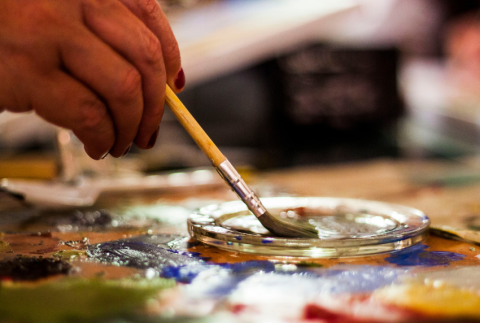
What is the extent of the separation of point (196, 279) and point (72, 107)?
0.74 feet

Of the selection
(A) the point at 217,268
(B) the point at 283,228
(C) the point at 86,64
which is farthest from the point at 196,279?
(C) the point at 86,64

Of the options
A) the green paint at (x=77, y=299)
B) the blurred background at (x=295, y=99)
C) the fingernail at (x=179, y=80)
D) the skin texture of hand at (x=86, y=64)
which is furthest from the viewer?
the blurred background at (x=295, y=99)

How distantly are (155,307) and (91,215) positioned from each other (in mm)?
452

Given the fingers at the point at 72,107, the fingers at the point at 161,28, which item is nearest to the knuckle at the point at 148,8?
the fingers at the point at 161,28

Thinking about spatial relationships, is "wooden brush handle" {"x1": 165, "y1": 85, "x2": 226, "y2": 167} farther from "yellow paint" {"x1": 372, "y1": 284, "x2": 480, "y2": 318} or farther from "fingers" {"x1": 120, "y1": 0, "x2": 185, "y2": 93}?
"yellow paint" {"x1": 372, "y1": 284, "x2": 480, "y2": 318}

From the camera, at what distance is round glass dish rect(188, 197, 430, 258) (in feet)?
1.60

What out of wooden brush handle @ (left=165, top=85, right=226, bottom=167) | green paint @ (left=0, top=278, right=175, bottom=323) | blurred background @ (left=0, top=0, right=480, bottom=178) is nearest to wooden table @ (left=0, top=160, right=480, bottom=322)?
green paint @ (left=0, top=278, right=175, bottom=323)

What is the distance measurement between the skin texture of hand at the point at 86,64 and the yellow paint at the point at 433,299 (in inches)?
12.7

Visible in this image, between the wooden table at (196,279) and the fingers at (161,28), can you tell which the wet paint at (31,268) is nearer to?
the wooden table at (196,279)

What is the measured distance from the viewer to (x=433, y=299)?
385 millimetres

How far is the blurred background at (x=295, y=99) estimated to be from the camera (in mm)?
2012

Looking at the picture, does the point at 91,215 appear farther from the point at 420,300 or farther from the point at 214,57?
the point at 214,57

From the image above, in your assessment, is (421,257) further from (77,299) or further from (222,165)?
(77,299)

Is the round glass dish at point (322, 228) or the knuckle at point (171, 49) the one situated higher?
the knuckle at point (171, 49)
